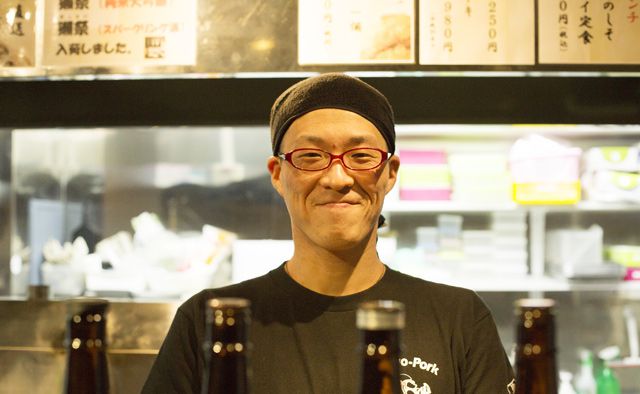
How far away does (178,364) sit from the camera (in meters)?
1.38

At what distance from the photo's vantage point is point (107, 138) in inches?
129

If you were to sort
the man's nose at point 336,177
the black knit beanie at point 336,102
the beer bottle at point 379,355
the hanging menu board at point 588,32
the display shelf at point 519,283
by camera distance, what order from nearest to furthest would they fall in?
the beer bottle at point 379,355 → the man's nose at point 336,177 → the black knit beanie at point 336,102 → the hanging menu board at point 588,32 → the display shelf at point 519,283

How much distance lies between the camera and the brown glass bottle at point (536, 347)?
0.88 meters

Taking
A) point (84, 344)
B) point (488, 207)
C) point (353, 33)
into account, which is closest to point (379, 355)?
point (84, 344)

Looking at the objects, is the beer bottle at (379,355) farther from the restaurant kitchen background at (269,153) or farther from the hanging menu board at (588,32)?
the hanging menu board at (588,32)

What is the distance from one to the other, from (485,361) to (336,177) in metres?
0.47

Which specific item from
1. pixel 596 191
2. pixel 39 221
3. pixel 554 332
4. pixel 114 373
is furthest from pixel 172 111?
pixel 596 191

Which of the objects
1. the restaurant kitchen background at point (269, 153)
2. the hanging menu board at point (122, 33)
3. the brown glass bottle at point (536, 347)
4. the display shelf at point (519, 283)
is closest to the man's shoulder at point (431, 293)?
the brown glass bottle at point (536, 347)

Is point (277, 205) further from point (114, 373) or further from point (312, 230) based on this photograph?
point (312, 230)

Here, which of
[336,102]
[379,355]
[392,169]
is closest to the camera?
[379,355]

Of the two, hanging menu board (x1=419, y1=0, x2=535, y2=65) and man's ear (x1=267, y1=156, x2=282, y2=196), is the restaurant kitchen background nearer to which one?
hanging menu board (x1=419, y1=0, x2=535, y2=65)

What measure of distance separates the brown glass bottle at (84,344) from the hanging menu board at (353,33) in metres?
1.51

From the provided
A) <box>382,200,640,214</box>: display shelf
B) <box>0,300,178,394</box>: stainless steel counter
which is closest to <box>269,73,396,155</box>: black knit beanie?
<box>0,300,178,394</box>: stainless steel counter

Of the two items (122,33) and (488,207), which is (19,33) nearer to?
(122,33)
